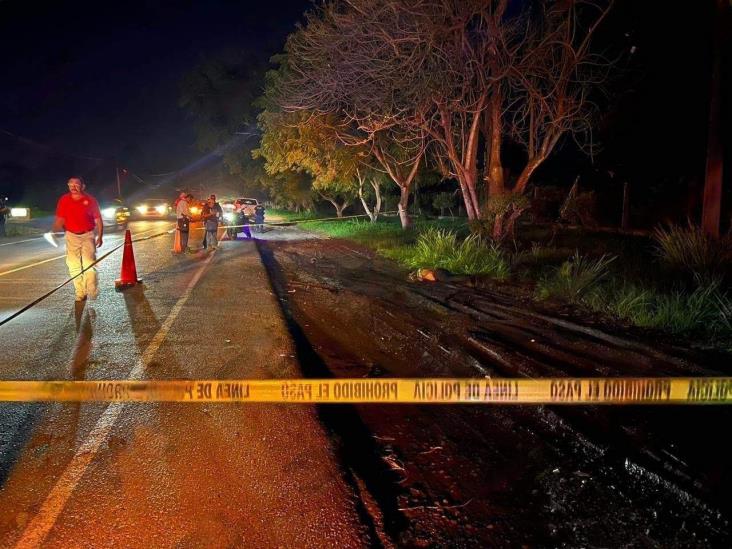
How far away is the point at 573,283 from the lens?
915cm

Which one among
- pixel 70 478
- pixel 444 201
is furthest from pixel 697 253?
pixel 444 201

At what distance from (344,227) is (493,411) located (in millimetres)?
20165

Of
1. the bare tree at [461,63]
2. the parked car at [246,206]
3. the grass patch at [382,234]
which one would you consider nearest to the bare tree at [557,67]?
the bare tree at [461,63]

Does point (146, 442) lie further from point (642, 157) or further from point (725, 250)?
point (642, 157)

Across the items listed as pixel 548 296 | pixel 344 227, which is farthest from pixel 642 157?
pixel 344 227

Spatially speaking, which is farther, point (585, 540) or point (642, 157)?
point (642, 157)

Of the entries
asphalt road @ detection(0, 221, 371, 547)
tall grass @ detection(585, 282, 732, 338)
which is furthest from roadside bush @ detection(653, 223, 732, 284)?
asphalt road @ detection(0, 221, 371, 547)

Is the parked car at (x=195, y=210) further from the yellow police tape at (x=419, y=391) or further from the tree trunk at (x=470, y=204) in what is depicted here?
the yellow police tape at (x=419, y=391)

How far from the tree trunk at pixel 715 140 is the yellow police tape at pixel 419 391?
330 inches

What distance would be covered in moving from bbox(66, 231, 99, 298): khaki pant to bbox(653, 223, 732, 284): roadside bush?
9.25 meters

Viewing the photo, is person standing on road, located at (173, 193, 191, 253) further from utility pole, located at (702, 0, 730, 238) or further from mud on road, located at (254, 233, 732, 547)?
utility pole, located at (702, 0, 730, 238)

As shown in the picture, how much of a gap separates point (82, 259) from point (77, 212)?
73 centimetres

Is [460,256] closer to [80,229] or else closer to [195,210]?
[80,229]

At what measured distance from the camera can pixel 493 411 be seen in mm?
5121
